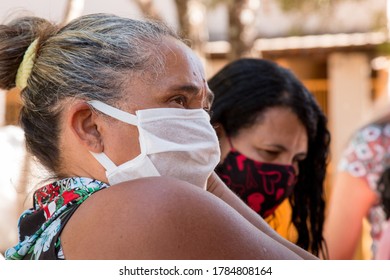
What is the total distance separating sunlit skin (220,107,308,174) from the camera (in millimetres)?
2850

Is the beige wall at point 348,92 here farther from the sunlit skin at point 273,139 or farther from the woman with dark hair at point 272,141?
the sunlit skin at point 273,139

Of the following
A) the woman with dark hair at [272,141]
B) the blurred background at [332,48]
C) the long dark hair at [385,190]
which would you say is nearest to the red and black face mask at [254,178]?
the woman with dark hair at [272,141]

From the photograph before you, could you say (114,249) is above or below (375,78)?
above

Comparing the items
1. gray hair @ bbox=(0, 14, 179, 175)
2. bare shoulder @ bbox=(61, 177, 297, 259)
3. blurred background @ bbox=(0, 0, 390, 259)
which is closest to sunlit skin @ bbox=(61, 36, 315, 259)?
bare shoulder @ bbox=(61, 177, 297, 259)

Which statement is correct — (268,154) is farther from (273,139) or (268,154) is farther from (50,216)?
(50,216)

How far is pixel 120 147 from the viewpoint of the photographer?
1738 mm

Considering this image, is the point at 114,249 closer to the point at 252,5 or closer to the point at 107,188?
the point at 107,188

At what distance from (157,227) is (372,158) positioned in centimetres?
238

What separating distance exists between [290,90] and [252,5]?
11.3ft

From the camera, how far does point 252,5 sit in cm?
630

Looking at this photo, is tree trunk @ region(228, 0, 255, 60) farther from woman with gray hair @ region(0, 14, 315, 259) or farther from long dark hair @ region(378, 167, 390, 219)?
woman with gray hair @ region(0, 14, 315, 259)

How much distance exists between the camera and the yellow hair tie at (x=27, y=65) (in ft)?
6.27

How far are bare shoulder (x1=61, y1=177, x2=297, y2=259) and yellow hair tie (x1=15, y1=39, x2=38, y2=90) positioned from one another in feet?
1.55

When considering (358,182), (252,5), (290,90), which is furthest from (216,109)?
(252,5)
